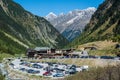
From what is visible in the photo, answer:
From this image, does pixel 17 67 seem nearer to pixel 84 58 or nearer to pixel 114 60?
pixel 84 58

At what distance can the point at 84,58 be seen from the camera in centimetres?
16300

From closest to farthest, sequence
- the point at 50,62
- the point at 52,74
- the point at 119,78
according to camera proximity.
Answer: the point at 119,78
the point at 52,74
the point at 50,62

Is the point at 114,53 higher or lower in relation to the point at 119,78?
higher

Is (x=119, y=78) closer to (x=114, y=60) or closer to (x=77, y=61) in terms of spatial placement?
(x=114, y=60)

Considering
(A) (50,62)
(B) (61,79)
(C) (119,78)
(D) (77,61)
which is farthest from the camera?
(A) (50,62)

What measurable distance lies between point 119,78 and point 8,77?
5842cm

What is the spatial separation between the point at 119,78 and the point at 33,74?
2279 inches

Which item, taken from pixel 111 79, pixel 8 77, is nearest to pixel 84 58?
pixel 8 77

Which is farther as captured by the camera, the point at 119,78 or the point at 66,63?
the point at 66,63

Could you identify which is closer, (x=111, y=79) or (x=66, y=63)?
(x=111, y=79)

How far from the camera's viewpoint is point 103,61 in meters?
148

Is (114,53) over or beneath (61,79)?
over

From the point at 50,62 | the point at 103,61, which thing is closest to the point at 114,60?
the point at 103,61

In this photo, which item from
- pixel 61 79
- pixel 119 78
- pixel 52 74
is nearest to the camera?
pixel 119 78
